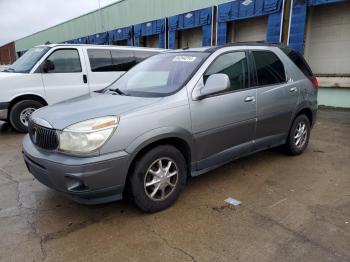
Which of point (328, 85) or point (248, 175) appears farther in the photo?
point (328, 85)

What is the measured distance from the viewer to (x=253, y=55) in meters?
4.22

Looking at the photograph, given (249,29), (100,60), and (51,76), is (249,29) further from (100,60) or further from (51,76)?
(51,76)

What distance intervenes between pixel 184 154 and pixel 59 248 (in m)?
1.59

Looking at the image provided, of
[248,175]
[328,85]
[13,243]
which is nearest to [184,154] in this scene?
[248,175]

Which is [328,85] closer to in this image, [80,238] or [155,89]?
[155,89]

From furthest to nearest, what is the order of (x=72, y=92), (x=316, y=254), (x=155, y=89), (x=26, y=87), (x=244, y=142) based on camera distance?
(x=72, y=92) → (x=26, y=87) → (x=244, y=142) → (x=155, y=89) → (x=316, y=254)

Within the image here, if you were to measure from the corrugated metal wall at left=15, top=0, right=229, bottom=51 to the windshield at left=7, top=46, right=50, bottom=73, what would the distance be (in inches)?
342

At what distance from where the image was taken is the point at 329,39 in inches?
414

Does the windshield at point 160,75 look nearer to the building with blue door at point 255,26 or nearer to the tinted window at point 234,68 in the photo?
the tinted window at point 234,68

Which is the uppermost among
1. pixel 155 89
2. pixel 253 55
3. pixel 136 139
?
pixel 253 55

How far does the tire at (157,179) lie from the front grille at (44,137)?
2.70ft

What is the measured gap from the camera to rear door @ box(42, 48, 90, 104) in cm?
700

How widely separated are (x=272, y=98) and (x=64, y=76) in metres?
4.95

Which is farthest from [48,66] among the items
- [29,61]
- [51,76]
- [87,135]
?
[87,135]
